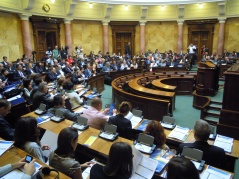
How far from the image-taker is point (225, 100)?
4.76 meters

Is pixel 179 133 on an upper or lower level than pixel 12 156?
lower

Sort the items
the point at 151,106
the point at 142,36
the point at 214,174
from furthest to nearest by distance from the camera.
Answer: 1. the point at 142,36
2. the point at 151,106
3. the point at 214,174

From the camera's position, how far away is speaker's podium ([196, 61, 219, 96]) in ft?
24.3

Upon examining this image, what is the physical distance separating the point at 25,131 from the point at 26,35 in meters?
10.2

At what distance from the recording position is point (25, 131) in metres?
2.44

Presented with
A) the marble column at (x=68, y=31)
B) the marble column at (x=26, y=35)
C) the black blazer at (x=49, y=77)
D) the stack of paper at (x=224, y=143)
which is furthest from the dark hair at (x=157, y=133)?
the marble column at (x=68, y=31)

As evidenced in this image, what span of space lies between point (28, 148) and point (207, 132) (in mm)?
Answer: 2146

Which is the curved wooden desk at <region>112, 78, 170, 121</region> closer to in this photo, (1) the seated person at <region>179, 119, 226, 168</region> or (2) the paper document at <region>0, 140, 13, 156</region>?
(1) the seated person at <region>179, 119, 226, 168</region>

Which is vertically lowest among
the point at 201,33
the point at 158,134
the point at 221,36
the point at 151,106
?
the point at 151,106

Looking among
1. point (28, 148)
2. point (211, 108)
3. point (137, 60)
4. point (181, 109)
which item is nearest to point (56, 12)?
point (137, 60)

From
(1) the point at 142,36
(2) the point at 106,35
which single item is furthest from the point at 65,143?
(1) the point at 142,36

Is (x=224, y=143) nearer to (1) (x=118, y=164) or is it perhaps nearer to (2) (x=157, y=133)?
(2) (x=157, y=133)

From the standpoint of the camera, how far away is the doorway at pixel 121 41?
16594mm

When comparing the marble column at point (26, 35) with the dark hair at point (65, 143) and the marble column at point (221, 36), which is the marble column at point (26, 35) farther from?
the marble column at point (221, 36)
